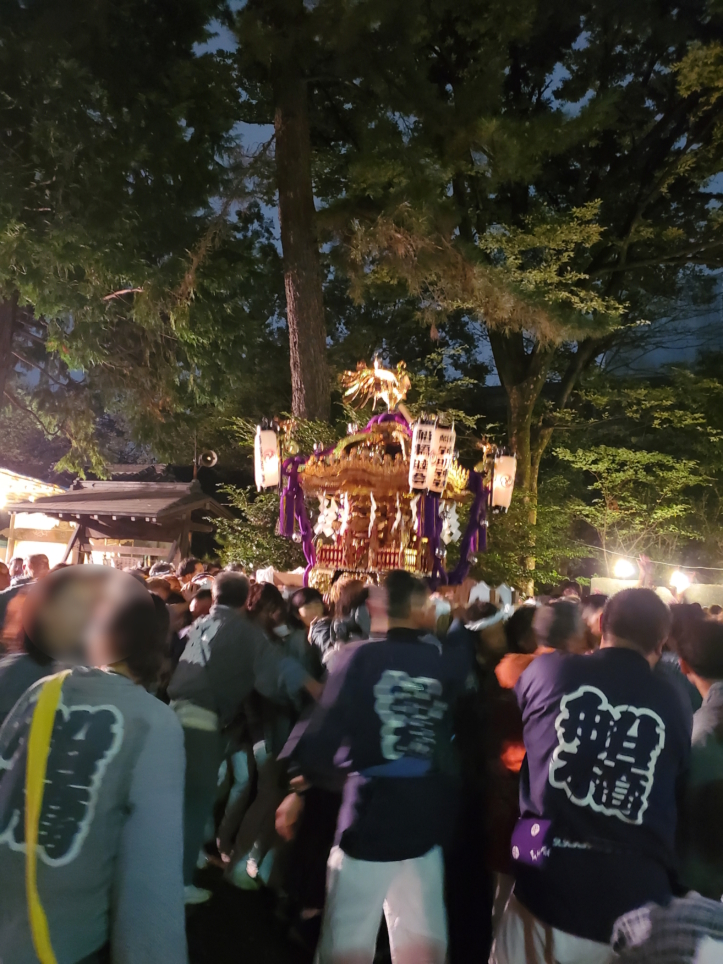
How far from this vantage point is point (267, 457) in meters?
9.74

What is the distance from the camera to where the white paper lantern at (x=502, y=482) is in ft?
34.2

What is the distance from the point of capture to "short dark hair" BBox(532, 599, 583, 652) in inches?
114

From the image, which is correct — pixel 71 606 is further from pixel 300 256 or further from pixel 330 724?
pixel 300 256

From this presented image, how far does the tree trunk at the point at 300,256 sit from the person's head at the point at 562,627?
29.3ft

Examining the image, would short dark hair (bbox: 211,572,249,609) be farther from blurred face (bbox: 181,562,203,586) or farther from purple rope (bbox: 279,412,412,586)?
purple rope (bbox: 279,412,412,586)

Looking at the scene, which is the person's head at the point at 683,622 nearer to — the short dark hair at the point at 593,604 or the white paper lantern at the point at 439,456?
the short dark hair at the point at 593,604

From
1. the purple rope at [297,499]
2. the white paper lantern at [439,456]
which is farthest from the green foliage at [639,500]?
the white paper lantern at [439,456]

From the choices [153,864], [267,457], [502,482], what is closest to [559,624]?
[153,864]

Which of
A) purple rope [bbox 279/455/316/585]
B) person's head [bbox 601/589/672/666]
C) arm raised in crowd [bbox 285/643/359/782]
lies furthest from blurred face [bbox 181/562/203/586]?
person's head [bbox 601/589/672/666]

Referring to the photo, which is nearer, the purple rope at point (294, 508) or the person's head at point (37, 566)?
the person's head at point (37, 566)

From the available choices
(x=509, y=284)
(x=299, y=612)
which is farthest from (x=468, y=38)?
(x=299, y=612)

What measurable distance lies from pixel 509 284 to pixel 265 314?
6.52 metres

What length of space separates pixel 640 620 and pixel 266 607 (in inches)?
95.1

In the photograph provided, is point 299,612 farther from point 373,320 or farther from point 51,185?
point 373,320
